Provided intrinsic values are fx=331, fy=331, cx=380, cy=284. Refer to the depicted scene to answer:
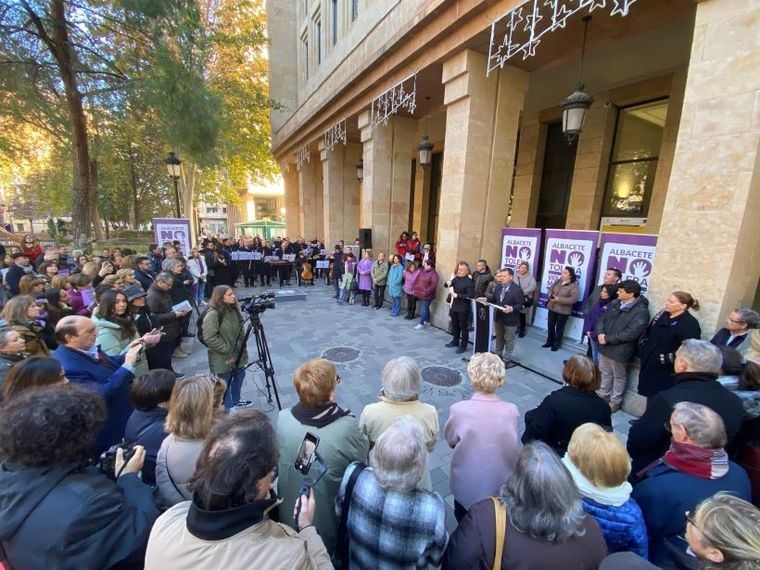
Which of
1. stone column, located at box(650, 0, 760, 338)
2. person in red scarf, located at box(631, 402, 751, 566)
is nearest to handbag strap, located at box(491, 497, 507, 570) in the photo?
person in red scarf, located at box(631, 402, 751, 566)

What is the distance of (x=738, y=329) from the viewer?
135 inches

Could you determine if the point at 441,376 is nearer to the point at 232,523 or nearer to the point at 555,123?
the point at 232,523

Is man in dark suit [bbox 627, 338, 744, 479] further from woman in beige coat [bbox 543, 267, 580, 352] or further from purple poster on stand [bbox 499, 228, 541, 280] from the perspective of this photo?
purple poster on stand [bbox 499, 228, 541, 280]

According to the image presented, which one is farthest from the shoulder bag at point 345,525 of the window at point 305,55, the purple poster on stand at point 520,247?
the window at point 305,55

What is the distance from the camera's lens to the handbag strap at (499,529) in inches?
52.6

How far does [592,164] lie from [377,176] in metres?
5.87

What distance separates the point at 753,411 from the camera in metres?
2.21

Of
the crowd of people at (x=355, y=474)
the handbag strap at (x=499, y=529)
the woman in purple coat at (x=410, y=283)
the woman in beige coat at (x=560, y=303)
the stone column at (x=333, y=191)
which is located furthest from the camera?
the stone column at (x=333, y=191)

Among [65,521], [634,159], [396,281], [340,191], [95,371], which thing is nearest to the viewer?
[65,521]

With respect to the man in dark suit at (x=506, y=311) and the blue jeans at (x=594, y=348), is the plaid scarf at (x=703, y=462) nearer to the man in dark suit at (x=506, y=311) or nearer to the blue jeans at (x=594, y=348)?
the blue jeans at (x=594, y=348)

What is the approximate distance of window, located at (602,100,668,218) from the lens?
8156 mm

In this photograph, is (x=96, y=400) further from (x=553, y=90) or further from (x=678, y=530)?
(x=553, y=90)

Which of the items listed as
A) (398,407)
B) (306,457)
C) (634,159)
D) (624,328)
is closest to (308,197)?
(634,159)

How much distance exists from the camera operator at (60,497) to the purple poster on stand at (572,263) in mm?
6453
